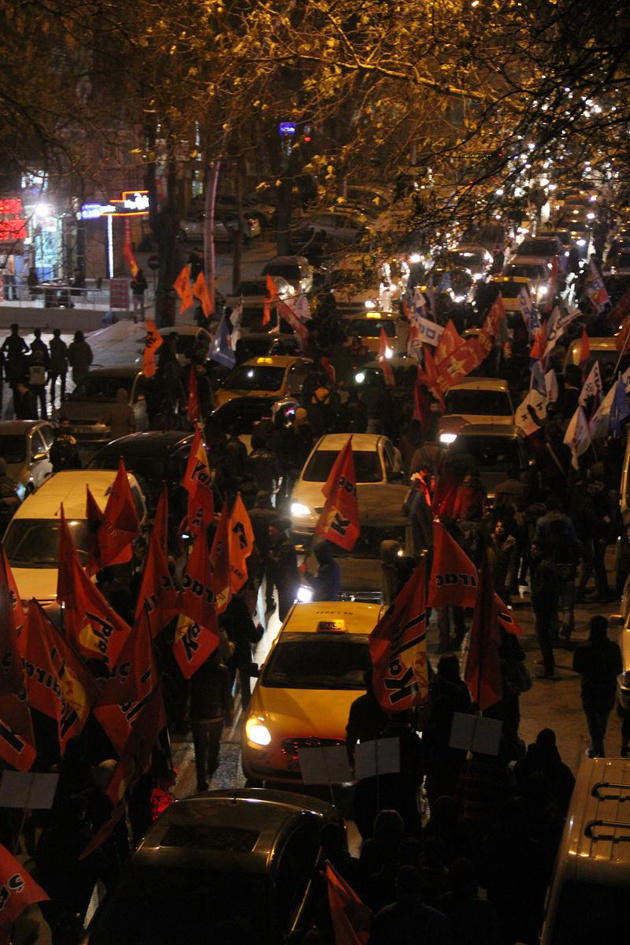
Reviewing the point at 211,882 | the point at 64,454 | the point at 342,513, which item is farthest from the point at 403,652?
the point at 64,454

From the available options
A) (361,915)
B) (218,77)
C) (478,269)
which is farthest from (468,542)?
(478,269)

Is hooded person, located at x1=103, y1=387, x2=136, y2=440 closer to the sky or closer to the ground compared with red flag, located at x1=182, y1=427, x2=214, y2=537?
closer to the ground

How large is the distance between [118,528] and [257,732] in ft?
11.7

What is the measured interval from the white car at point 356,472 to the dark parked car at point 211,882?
31.0ft

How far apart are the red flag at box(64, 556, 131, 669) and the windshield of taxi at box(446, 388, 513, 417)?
521 inches

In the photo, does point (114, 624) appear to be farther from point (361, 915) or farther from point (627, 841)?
point (627, 841)

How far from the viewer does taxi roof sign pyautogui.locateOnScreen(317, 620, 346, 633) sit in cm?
1148

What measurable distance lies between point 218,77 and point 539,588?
7.00 metres

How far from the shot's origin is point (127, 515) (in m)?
13.3

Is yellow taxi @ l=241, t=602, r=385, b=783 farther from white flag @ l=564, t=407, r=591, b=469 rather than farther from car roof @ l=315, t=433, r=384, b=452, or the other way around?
car roof @ l=315, t=433, r=384, b=452

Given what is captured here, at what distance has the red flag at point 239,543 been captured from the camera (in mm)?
13023

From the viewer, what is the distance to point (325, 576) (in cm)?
1416

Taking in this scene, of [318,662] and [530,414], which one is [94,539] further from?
[530,414]

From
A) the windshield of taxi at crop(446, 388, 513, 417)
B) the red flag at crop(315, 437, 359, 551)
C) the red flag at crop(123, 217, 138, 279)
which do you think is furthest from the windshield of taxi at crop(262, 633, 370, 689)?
the red flag at crop(123, 217, 138, 279)
